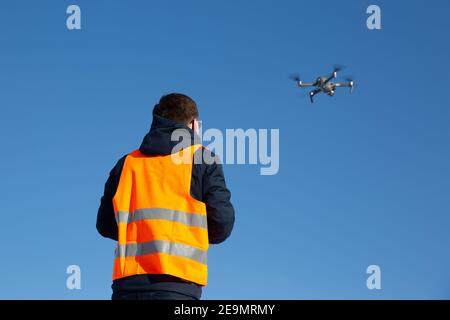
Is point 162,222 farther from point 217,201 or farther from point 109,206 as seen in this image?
point 109,206

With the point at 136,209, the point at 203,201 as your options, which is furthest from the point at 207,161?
the point at 136,209

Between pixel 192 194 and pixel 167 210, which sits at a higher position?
pixel 192 194

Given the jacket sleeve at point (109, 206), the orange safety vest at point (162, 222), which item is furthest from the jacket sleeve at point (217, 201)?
the jacket sleeve at point (109, 206)

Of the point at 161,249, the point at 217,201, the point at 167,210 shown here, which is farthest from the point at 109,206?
the point at 217,201

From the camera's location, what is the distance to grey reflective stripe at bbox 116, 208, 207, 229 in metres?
8.83

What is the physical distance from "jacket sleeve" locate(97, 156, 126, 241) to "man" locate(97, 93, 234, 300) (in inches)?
0.6

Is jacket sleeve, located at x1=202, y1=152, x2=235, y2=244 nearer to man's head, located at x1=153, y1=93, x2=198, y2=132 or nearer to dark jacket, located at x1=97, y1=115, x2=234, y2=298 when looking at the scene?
dark jacket, located at x1=97, y1=115, x2=234, y2=298

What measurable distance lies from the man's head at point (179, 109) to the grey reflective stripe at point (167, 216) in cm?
136

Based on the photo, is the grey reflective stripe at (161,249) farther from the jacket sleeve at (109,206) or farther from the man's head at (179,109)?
the man's head at (179,109)

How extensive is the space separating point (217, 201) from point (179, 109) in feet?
4.75

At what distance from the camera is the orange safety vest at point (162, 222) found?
8734 mm

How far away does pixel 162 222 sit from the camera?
28.9 feet

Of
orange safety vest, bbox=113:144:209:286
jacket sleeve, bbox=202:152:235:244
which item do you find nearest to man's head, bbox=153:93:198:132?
orange safety vest, bbox=113:144:209:286
